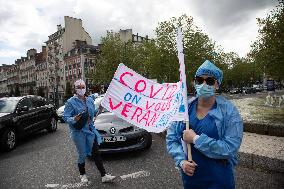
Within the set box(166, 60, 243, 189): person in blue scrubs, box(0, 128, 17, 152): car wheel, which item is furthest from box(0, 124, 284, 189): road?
box(166, 60, 243, 189): person in blue scrubs

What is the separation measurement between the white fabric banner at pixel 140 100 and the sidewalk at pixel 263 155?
11.9 feet

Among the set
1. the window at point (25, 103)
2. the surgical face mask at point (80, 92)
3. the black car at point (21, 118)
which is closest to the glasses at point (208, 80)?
the surgical face mask at point (80, 92)

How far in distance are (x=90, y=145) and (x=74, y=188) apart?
80cm

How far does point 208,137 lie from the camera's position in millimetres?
2777

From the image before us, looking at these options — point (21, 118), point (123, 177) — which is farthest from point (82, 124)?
point (21, 118)

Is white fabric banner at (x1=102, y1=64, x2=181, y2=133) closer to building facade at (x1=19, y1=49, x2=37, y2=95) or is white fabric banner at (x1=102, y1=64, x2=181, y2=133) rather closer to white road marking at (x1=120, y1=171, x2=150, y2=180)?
white road marking at (x1=120, y1=171, x2=150, y2=180)

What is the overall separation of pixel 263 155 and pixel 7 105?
8.54 m

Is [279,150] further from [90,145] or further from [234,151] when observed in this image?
[234,151]

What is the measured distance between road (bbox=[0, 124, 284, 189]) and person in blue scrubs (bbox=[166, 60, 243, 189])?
9.46 ft

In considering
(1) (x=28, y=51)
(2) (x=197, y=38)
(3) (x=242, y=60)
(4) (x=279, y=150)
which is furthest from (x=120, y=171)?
(1) (x=28, y=51)

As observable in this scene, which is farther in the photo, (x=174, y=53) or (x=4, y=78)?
(x=4, y=78)

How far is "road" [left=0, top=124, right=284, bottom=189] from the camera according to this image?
6.03 m

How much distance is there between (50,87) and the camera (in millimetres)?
95000

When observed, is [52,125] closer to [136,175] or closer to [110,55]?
[136,175]
